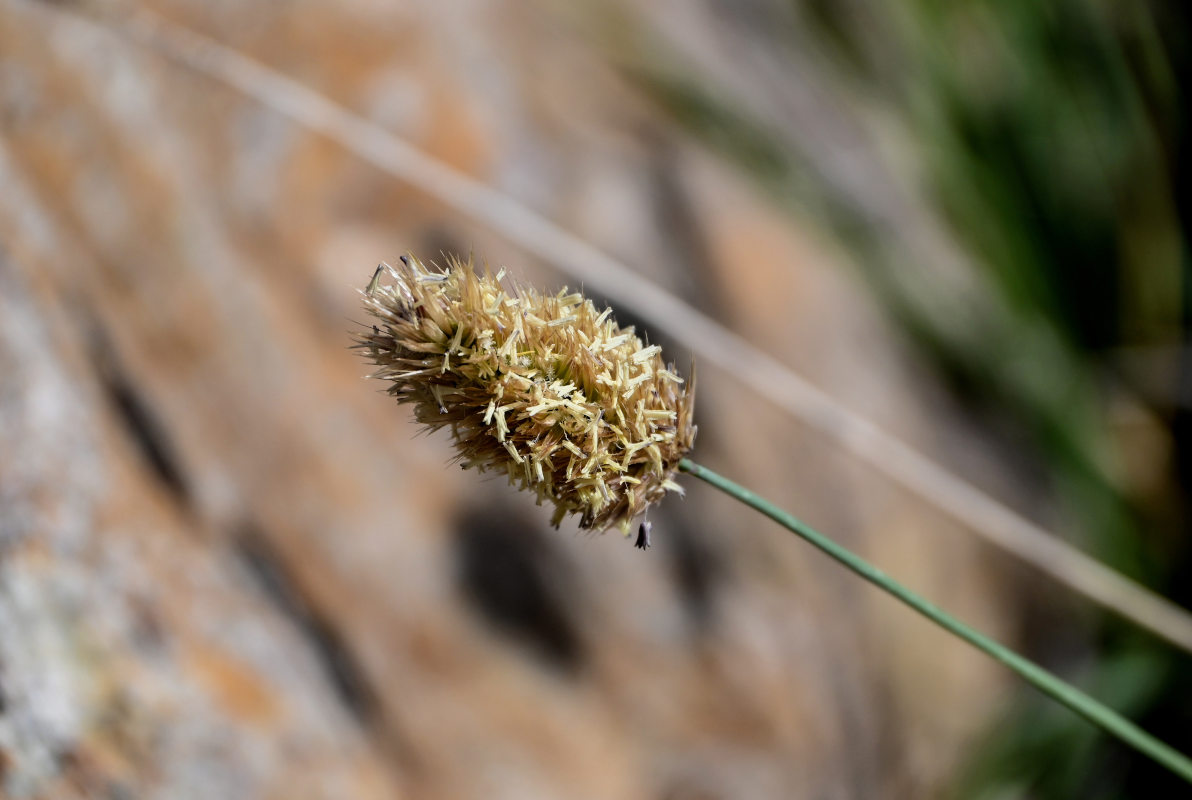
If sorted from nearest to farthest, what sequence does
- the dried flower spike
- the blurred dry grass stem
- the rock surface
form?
the dried flower spike, the rock surface, the blurred dry grass stem

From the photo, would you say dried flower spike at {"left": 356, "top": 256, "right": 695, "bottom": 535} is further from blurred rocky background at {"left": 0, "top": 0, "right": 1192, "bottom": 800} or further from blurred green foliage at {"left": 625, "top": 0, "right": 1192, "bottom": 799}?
blurred green foliage at {"left": 625, "top": 0, "right": 1192, "bottom": 799}

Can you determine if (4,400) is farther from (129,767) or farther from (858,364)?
(858,364)

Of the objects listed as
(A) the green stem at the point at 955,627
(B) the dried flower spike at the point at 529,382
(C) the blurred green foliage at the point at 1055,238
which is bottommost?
(B) the dried flower spike at the point at 529,382

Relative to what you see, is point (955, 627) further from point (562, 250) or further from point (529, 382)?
point (562, 250)

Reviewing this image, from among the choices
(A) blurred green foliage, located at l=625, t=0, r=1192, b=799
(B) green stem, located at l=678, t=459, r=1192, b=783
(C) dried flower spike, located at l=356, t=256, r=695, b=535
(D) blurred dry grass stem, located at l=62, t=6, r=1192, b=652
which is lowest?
(C) dried flower spike, located at l=356, t=256, r=695, b=535

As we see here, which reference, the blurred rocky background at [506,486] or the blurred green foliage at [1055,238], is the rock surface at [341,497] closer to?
the blurred rocky background at [506,486]

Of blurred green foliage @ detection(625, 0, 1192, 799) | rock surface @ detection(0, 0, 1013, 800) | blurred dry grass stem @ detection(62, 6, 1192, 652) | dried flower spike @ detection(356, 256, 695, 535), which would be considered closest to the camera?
dried flower spike @ detection(356, 256, 695, 535)

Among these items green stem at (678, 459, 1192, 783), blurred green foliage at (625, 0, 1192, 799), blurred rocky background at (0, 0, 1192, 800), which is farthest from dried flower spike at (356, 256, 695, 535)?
blurred green foliage at (625, 0, 1192, 799)

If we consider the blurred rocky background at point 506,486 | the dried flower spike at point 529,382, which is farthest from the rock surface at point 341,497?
the dried flower spike at point 529,382
